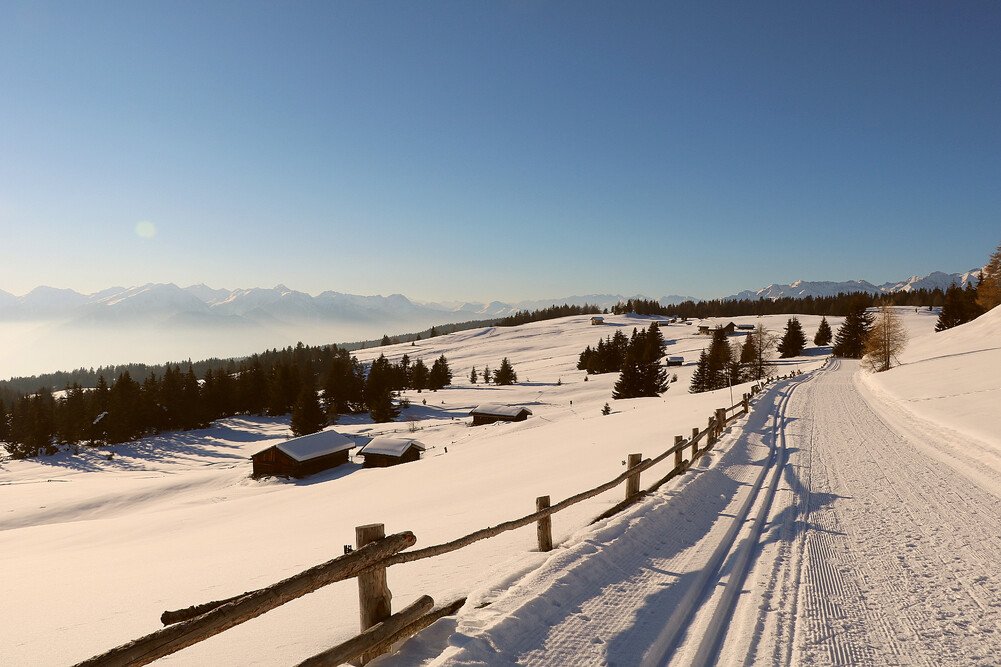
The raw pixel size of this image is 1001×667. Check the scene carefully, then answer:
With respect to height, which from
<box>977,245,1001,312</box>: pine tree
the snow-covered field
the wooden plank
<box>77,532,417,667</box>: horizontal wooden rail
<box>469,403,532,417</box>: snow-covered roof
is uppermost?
<box>977,245,1001,312</box>: pine tree

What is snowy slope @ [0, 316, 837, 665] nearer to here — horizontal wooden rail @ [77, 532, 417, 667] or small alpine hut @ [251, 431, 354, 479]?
horizontal wooden rail @ [77, 532, 417, 667]

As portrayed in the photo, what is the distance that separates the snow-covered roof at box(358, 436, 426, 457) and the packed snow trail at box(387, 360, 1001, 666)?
36.0 m

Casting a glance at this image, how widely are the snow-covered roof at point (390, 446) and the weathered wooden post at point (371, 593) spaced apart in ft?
132

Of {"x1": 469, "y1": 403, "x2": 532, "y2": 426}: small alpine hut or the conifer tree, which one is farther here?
the conifer tree

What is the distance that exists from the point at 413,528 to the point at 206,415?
76.2 meters

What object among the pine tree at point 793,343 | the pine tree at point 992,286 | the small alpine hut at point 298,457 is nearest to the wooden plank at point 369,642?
the small alpine hut at point 298,457

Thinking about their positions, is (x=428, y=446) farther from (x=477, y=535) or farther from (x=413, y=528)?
(x=477, y=535)

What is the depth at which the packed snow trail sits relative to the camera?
4770 mm

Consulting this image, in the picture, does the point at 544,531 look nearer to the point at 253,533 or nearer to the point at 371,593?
the point at 371,593

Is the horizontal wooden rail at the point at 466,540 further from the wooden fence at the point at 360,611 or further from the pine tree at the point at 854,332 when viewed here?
the pine tree at the point at 854,332

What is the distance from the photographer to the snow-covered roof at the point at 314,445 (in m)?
43.2

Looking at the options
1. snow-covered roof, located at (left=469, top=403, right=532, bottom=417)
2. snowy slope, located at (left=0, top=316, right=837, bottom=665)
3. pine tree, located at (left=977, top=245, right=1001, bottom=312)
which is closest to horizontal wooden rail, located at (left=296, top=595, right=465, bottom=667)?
snowy slope, located at (left=0, top=316, right=837, bottom=665)

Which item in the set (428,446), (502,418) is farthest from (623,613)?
(502,418)

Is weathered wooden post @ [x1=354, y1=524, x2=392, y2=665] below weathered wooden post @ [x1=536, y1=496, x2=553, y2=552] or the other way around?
the other way around
